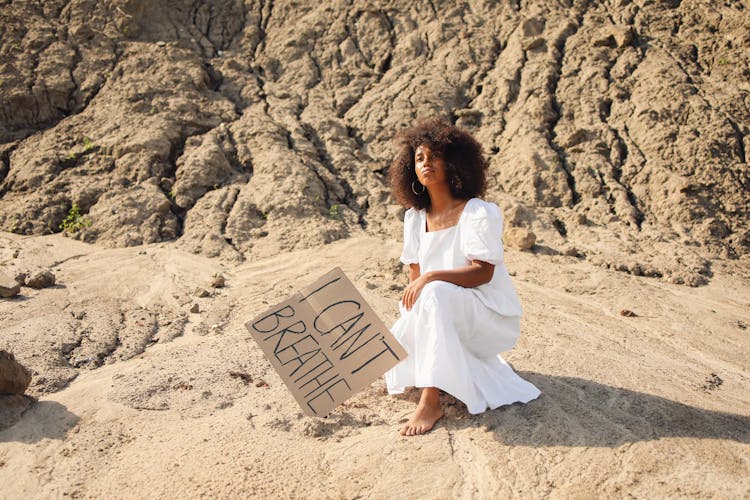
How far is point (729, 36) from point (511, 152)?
300 centimetres

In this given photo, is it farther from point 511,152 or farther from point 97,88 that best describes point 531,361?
point 97,88

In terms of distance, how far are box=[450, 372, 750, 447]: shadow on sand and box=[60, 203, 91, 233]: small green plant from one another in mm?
4490

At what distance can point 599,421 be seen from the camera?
85.9 inches

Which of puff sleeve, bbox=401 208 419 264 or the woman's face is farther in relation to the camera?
puff sleeve, bbox=401 208 419 264

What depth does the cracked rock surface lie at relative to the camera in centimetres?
516

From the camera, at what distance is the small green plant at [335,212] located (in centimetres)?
539

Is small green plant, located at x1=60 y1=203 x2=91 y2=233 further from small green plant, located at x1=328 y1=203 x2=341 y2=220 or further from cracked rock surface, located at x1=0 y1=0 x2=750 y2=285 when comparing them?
small green plant, located at x1=328 y1=203 x2=341 y2=220

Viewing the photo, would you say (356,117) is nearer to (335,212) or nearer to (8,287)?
(335,212)

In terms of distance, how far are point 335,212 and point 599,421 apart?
3.69 meters

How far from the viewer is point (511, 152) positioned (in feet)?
19.4

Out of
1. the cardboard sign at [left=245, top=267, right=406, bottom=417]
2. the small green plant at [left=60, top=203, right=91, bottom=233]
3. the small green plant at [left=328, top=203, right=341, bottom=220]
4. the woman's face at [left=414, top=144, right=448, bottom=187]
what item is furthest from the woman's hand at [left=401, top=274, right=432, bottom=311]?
the small green plant at [left=60, top=203, right=91, bottom=233]

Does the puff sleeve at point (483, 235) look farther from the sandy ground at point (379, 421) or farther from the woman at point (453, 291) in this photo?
the sandy ground at point (379, 421)

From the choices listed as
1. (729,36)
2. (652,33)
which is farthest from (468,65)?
(729,36)

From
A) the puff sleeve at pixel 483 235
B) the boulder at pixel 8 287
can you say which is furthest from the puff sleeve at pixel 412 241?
the boulder at pixel 8 287
